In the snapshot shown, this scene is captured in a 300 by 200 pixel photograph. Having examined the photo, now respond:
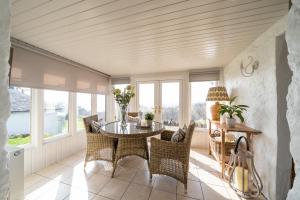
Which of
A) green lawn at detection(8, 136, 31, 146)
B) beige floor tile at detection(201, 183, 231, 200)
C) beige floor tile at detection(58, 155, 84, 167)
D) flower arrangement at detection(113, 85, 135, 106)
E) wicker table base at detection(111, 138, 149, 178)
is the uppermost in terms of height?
flower arrangement at detection(113, 85, 135, 106)

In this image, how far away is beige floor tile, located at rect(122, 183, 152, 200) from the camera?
71.0 inches

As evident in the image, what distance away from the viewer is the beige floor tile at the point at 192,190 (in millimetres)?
1870

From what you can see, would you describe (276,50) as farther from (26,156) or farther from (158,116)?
(26,156)

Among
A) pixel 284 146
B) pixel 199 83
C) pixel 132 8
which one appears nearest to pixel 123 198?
pixel 284 146

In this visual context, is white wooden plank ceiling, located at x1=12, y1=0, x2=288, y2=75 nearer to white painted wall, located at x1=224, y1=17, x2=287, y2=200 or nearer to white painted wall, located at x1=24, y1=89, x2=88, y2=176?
white painted wall, located at x1=224, y1=17, x2=287, y2=200

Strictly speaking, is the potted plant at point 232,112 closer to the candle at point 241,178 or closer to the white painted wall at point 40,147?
the candle at point 241,178

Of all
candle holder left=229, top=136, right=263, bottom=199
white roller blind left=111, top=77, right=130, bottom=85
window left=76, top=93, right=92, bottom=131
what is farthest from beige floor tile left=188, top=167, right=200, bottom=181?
white roller blind left=111, top=77, right=130, bottom=85

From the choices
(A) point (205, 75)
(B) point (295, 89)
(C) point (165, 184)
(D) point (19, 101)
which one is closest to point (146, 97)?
(A) point (205, 75)

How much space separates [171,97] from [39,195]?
332cm

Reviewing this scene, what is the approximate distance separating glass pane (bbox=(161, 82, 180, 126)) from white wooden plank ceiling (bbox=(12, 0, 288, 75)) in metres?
1.52

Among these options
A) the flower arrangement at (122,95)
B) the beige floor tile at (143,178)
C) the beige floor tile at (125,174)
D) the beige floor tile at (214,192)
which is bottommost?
the beige floor tile at (214,192)

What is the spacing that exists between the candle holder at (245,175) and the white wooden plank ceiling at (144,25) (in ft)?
5.29

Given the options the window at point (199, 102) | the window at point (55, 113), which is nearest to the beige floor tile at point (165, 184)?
the window at point (199, 102)

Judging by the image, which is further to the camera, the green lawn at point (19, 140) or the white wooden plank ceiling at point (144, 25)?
the green lawn at point (19, 140)
